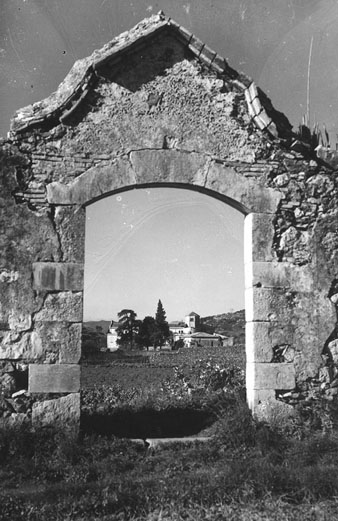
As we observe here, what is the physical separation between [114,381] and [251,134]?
732cm

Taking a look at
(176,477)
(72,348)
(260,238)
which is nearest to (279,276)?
(260,238)

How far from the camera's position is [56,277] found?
20.2ft

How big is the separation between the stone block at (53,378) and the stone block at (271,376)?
2011mm

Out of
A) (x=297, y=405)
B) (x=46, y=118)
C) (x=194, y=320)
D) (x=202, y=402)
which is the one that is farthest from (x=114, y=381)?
(x=194, y=320)

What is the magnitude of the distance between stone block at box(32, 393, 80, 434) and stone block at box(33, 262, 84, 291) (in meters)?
1.20

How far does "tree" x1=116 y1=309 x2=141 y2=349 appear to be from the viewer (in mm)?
50188

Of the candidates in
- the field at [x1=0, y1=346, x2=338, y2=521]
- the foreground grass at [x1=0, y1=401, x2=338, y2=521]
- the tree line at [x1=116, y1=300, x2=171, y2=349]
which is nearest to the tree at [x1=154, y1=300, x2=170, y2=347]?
the tree line at [x1=116, y1=300, x2=171, y2=349]

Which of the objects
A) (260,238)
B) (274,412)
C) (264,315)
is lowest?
(274,412)

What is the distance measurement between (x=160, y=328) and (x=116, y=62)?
42.8 m

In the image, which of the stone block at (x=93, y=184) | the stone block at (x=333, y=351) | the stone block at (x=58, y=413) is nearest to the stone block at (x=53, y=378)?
the stone block at (x=58, y=413)

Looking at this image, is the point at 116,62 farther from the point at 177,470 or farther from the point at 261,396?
the point at 177,470

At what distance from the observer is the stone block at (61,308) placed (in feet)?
20.0

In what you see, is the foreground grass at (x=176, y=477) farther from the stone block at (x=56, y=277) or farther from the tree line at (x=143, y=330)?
the tree line at (x=143, y=330)

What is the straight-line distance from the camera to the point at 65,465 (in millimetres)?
5047
